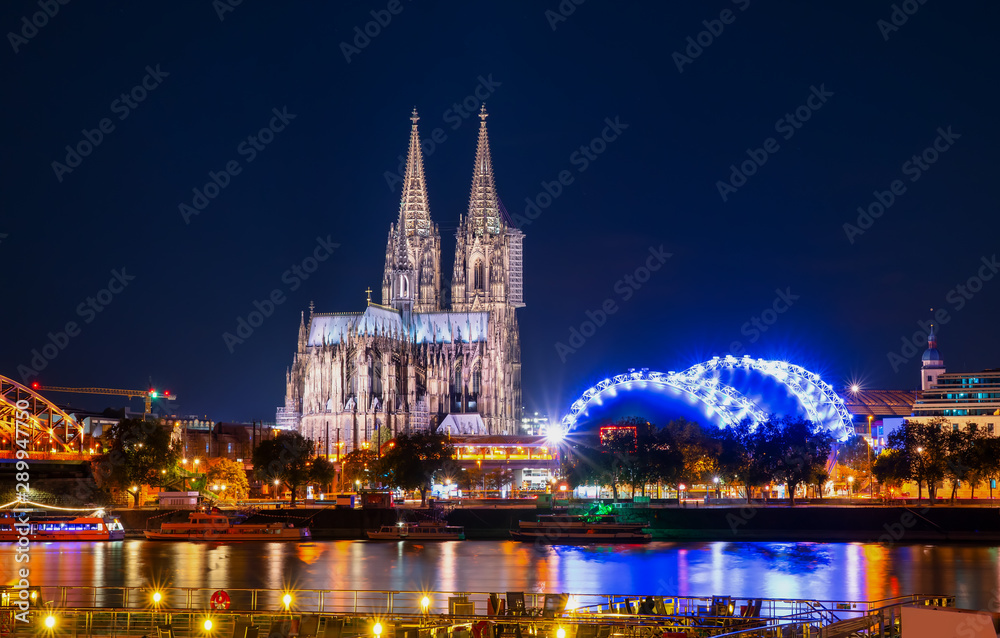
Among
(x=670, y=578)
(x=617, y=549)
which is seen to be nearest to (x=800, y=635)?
(x=670, y=578)

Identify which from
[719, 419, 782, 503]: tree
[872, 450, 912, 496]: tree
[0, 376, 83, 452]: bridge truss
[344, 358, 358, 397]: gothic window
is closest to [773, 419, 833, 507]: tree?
[719, 419, 782, 503]: tree

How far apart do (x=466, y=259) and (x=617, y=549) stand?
295ft

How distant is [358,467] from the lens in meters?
135

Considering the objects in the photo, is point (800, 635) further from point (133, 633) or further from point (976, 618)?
point (133, 633)

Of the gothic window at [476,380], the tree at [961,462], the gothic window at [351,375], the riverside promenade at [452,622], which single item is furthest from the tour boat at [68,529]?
the gothic window at [476,380]

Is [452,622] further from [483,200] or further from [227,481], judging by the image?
[483,200]

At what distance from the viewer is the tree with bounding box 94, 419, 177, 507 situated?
10981cm

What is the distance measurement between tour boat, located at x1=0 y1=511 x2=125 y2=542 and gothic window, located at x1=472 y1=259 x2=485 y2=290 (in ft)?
270

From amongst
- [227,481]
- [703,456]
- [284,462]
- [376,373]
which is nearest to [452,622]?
[284,462]

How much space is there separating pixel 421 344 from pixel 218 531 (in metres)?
69.0

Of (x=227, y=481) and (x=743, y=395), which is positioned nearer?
(x=227, y=481)

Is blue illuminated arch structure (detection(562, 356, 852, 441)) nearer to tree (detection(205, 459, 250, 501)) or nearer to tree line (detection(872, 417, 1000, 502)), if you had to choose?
tree line (detection(872, 417, 1000, 502))

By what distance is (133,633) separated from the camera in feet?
105

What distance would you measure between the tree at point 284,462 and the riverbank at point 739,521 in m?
17.1
